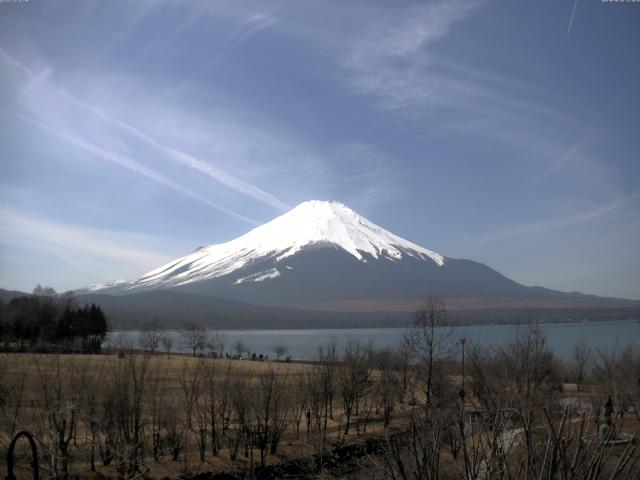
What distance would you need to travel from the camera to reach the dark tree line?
6862cm

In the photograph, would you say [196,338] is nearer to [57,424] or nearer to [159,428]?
[159,428]

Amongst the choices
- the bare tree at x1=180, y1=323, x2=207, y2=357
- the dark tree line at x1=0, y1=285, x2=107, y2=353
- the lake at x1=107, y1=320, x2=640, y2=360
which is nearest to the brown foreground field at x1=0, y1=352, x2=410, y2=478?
the lake at x1=107, y1=320, x2=640, y2=360

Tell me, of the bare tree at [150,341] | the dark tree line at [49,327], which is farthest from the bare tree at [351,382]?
the dark tree line at [49,327]

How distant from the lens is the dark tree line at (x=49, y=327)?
6862 centimetres

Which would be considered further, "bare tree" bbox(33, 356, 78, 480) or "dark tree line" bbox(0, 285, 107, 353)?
"dark tree line" bbox(0, 285, 107, 353)

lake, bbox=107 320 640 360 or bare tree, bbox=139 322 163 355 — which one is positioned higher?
bare tree, bbox=139 322 163 355

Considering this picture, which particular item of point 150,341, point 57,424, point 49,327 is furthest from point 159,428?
point 49,327

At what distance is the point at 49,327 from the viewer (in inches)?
2963

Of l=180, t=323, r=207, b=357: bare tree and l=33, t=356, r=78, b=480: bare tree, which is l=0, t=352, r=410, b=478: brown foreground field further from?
l=180, t=323, r=207, b=357: bare tree

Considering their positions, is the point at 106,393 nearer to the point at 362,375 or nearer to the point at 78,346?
the point at 362,375

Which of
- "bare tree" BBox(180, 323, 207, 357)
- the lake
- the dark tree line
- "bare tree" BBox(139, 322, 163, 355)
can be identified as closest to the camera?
"bare tree" BBox(139, 322, 163, 355)

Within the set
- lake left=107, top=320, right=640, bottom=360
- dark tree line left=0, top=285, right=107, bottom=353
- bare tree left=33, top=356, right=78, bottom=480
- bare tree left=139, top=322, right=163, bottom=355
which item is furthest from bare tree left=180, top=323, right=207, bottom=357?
bare tree left=33, top=356, right=78, bottom=480

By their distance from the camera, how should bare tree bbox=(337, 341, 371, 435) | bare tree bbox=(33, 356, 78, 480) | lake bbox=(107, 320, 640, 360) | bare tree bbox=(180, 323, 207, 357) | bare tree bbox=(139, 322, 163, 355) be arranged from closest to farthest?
1. bare tree bbox=(33, 356, 78, 480)
2. bare tree bbox=(337, 341, 371, 435)
3. bare tree bbox=(139, 322, 163, 355)
4. lake bbox=(107, 320, 640, 360)
5. bare tree bbox=(180, 323, 207, 357)

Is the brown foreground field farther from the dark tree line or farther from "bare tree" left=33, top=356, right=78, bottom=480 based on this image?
the dark tree line
